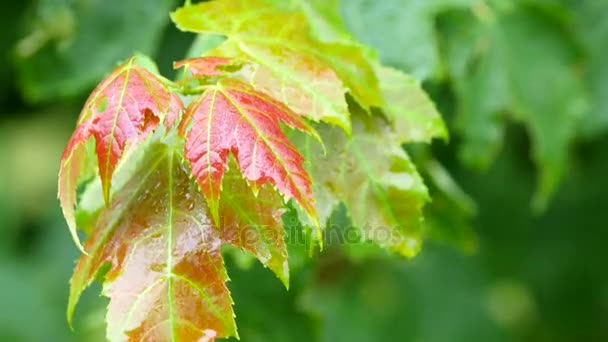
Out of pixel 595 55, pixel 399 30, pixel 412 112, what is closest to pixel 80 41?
pixel 399 30

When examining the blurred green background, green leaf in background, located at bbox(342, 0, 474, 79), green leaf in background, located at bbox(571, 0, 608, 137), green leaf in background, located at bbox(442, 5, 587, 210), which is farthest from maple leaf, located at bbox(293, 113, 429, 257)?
green leaf in background, located at bbox(571, 0, 608, 137)

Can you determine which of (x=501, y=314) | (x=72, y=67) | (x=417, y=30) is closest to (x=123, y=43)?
(x=72, y=67)

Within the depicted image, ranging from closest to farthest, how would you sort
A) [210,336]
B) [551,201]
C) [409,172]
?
[210,336] → [409,172] → [551,201]

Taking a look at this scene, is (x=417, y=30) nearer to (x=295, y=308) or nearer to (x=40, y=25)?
(x=295, y=308)

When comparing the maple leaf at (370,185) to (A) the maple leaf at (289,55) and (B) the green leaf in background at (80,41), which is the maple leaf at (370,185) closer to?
(A) the maple leaf at (289,55)

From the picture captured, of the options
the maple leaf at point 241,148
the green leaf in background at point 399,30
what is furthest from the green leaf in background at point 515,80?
the maple leaf at point 241,148

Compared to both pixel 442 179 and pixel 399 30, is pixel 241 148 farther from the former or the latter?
pixel 442 179
